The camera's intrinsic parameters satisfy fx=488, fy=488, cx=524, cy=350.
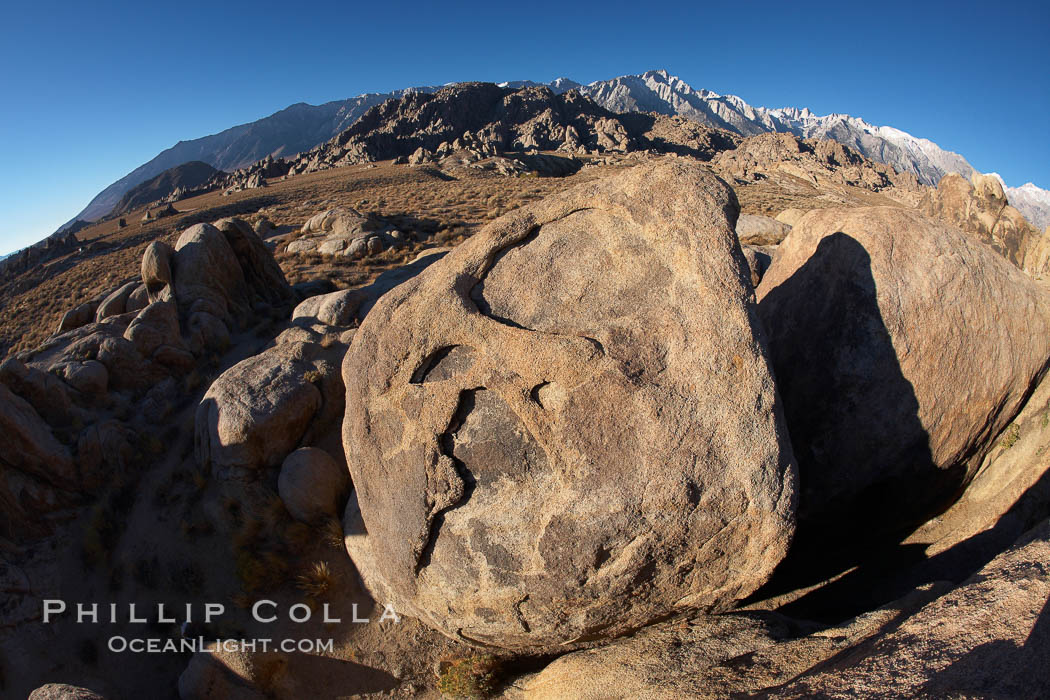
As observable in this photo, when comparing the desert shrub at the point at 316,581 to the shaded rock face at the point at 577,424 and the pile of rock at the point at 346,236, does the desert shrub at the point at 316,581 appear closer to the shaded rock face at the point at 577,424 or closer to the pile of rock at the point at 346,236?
the shaded rock face at the point at 577,424

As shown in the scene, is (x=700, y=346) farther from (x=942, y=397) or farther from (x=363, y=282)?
(x=363, y=282)

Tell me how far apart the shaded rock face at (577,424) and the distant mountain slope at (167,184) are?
406 feet

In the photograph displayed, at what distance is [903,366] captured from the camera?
436cm

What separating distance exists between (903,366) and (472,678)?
4.81 m

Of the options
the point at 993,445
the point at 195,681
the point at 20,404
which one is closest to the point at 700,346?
the point at 993,445

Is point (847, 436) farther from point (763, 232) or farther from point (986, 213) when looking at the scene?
point (763, 232)

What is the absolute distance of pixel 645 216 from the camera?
14.1 feet

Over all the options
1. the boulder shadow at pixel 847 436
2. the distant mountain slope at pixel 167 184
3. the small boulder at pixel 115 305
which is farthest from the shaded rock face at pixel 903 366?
the distant mountain slope at pixel 167 184

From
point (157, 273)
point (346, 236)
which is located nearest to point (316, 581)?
point (157, 273)

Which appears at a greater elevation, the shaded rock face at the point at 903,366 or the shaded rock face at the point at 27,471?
the shaded rock face at the point at 903,366

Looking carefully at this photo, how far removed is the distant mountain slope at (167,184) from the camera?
104m

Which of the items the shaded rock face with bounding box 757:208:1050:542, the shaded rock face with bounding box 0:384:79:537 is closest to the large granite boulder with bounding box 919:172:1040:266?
the shaded rock face with bounding box 757:208:1050:542

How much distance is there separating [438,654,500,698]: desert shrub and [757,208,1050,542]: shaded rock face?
333 cm

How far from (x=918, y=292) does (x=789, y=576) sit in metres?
3.03
